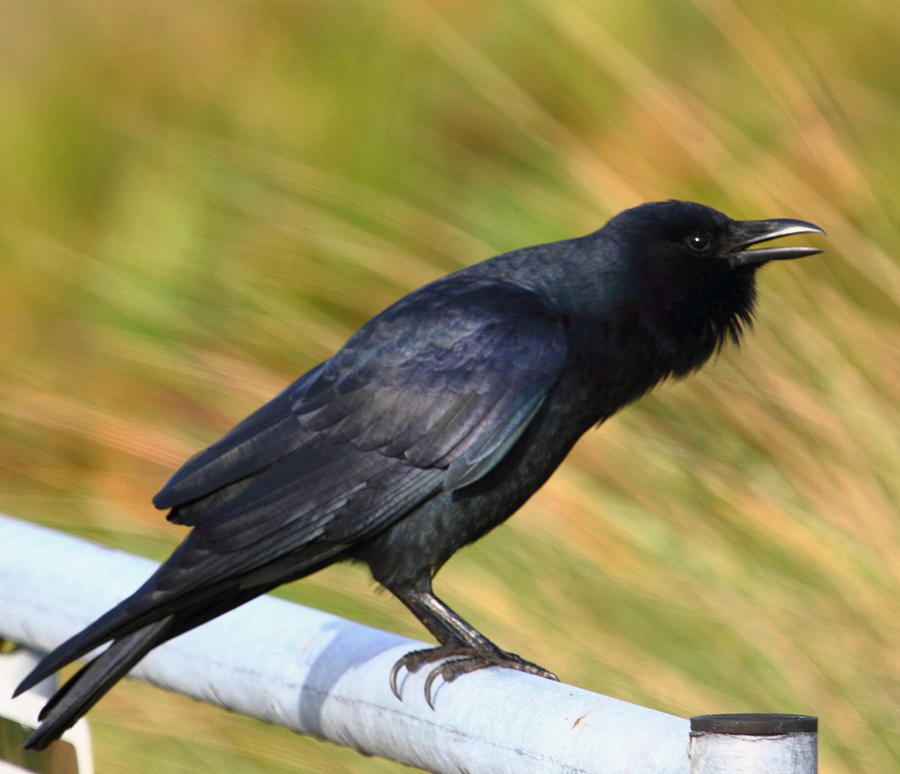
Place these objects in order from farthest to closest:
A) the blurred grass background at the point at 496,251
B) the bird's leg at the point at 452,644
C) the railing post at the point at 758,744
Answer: the blurred grass background at the point at 496,251
the bird's leg at the point at 452,644
the railing post at the point at 758,744

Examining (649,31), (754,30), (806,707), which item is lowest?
(806,707)

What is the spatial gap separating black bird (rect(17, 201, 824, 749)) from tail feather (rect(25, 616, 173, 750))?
0.03m

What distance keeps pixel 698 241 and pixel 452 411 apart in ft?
2.41

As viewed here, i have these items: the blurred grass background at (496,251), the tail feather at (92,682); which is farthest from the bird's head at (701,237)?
the tail feather at (92,682)

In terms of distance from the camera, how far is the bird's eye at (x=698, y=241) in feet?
11.2

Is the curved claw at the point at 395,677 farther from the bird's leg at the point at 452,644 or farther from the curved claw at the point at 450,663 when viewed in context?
the bird's leg at the point at 452,644

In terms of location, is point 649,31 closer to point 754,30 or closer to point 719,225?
point 754,30

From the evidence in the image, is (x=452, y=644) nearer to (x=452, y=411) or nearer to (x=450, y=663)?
(x=450, y=663)

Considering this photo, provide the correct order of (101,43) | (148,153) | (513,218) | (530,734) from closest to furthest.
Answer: (530,734) < (513,218) < (148,153) < (101,43)

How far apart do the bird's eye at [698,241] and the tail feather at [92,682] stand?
1.47 metres

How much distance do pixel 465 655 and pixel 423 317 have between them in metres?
0.71

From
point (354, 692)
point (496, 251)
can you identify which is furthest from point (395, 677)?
point (496, 251)

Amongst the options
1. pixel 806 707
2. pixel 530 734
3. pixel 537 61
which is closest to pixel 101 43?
pixel 537 61

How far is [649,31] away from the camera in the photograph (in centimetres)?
578
